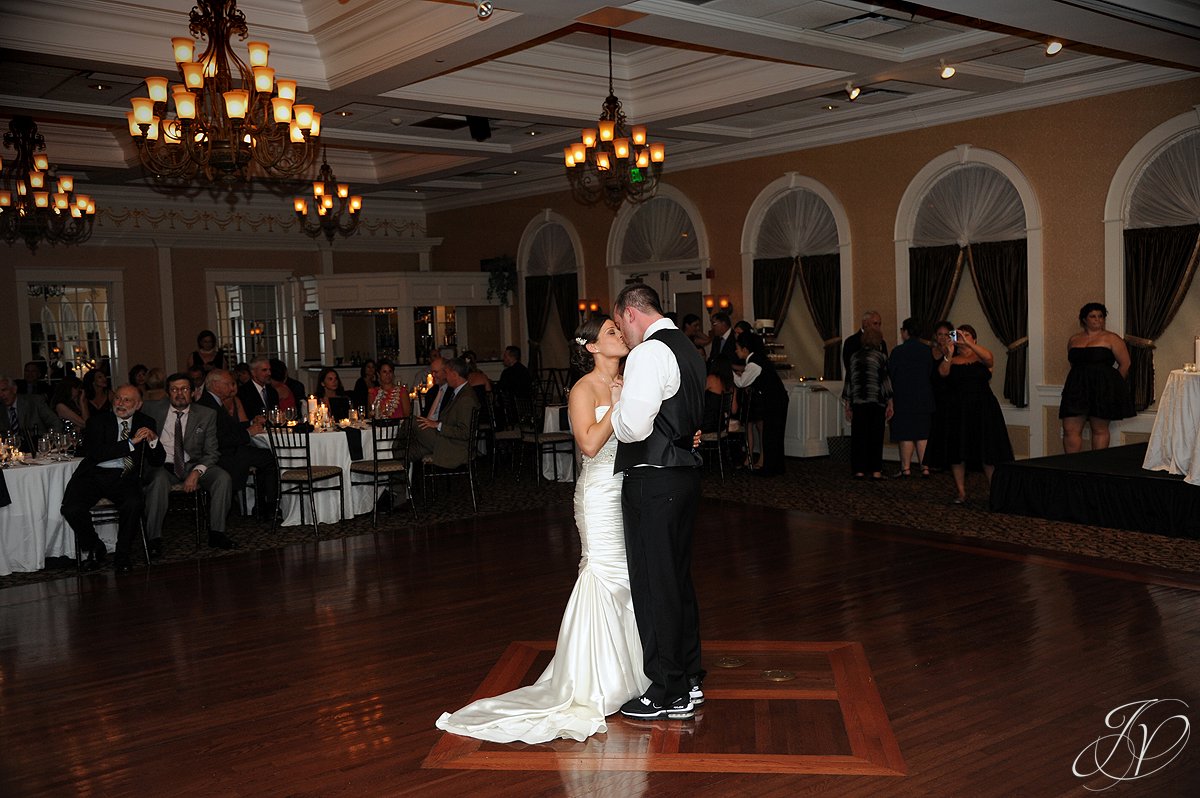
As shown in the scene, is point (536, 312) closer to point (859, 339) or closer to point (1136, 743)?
point (859, 339)

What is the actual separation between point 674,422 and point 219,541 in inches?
199

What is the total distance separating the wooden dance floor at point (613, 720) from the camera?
374 centimetres

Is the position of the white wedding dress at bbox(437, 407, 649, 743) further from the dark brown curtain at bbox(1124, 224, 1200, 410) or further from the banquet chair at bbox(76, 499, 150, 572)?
the dark brown curtain at bbox(1124, 224, 1200, 410)

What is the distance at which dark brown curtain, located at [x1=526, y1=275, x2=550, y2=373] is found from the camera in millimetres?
16016

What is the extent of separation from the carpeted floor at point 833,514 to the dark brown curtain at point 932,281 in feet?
5.92

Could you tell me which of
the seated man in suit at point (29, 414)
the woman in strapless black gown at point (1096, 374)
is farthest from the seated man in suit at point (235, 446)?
the woman in strapless black gown at point (1096, 374)

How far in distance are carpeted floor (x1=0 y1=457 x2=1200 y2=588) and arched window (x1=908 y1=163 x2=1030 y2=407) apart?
1.50 metres

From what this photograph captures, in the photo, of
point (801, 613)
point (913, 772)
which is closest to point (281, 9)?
point (801, 613)

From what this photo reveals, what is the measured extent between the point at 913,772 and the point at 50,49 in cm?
721

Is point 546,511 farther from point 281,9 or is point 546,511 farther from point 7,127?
point 7,127

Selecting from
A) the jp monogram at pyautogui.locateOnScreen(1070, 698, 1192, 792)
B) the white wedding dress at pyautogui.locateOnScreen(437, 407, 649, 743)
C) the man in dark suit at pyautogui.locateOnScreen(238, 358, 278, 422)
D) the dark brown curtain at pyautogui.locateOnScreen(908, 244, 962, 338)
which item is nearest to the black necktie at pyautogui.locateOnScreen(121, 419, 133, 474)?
the man in dark suit at pyautogui.locateOnScreen(238, 358, 278, 422)

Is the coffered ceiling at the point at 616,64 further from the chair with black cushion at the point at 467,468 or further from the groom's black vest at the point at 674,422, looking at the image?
the groom's black vest at the point at 674,422

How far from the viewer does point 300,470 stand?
27.2ft

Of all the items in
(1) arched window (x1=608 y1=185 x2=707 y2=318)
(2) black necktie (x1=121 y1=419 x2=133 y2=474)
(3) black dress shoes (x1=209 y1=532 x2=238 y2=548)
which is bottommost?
(3) black dress shoes (x1=209 y1=532 x2=238 y2=548)
